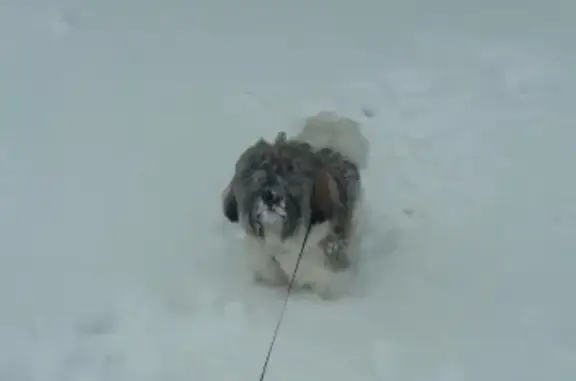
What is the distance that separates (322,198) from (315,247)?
28 centimetres

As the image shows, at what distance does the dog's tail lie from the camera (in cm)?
451

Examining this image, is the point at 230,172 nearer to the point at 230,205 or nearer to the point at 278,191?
the point at 230,205

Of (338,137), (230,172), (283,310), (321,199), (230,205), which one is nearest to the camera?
(321,199)

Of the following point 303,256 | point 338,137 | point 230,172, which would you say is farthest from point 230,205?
point 230,172

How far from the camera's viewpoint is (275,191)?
11.8 feet

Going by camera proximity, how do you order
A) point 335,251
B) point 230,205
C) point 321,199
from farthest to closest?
point 335,251
point 230,205
point 321,199

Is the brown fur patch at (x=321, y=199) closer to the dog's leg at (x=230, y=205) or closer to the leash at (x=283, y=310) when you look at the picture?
the leash at (x=283, y=310)

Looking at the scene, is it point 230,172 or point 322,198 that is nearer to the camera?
point 322,198

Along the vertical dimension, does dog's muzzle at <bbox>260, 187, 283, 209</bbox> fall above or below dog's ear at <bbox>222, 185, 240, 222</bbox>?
above

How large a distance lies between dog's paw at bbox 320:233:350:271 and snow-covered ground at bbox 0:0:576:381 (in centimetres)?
20

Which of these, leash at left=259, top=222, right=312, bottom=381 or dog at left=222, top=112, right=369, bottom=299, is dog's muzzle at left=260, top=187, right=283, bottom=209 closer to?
dog at left=222, top=112, right=369, bottom=299

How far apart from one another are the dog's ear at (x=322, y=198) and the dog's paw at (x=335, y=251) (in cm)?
14

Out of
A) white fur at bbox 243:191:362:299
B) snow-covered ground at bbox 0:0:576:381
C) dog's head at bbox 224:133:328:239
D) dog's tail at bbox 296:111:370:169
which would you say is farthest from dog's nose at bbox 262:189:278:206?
dog's tail at bbox 296:111:370:169

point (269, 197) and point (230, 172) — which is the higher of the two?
point (230, 172)
